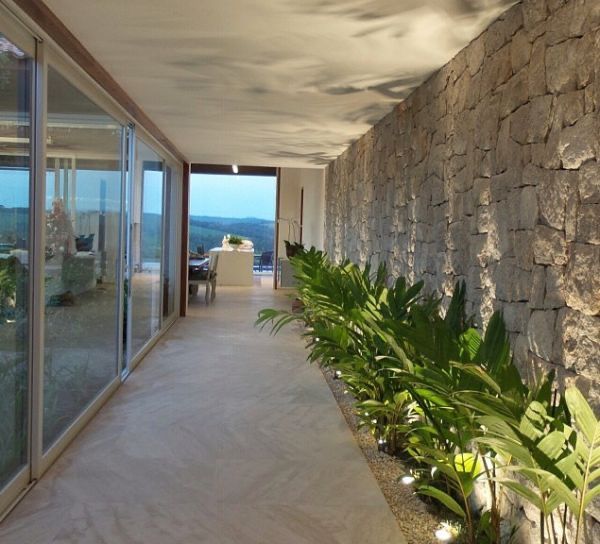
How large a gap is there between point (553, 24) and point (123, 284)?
323cm

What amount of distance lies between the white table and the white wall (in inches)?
28.6

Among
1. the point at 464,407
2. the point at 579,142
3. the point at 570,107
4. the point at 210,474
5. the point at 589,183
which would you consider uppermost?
the point at 570,107

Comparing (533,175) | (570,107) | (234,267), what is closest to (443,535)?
(533,175)

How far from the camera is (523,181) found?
215 cm

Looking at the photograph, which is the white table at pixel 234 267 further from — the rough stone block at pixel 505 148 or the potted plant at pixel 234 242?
the rough stone block at pixel 505 148

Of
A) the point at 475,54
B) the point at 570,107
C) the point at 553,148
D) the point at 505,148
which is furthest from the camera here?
the point at 475,54

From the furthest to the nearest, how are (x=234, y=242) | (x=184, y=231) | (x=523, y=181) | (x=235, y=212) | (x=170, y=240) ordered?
(x=235, y=212)
(x=234, y=242)
(x=184, y=231)
(x=170, y=240)
(x=523, y=181)

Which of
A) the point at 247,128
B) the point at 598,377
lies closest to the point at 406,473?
the point at 598,377

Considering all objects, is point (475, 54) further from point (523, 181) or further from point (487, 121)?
point (523, 181)

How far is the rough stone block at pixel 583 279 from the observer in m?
1.67

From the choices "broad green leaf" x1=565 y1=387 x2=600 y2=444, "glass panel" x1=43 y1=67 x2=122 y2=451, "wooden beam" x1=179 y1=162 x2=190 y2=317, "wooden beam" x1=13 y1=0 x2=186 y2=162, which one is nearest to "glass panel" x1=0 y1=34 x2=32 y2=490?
"wooden beam" x1=13 y1=0 x2=186 y2=162

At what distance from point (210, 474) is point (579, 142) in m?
2.12

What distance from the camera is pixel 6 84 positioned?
2.25 m

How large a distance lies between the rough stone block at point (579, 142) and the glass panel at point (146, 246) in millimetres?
3400
